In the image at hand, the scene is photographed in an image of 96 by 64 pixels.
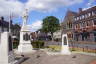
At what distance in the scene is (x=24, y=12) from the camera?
2561 cm

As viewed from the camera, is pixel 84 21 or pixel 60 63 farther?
pixel 84 21

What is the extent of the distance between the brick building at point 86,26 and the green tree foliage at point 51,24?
648 inches

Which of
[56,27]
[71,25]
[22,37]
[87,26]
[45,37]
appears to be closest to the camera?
[22,37]

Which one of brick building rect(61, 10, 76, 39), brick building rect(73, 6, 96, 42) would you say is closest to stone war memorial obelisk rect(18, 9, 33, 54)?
brick building rect(73, 6, 96, 42)

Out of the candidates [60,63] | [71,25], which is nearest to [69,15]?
[71,25]

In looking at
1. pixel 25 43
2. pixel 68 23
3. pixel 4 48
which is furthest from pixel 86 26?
pixel 4 48

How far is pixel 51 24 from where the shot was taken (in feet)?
241

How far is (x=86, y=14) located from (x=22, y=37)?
32.4 meters

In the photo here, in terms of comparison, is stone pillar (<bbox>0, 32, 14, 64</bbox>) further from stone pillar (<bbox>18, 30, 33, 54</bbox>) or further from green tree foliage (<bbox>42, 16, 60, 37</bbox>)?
green tree foliage (<bbox>42, 16, 60, 37</bbox>)

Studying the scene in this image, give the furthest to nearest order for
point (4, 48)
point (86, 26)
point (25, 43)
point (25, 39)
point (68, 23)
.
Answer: point (68, 23), point (86, 26), point (25, 39), point (25, 43), point (4, 48)

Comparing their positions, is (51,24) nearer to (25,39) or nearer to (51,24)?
(51,24)

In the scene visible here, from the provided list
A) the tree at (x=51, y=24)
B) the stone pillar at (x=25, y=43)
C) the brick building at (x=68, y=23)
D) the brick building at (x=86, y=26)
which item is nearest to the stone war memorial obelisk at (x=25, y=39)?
the stone pillar at (x=25, y=43)

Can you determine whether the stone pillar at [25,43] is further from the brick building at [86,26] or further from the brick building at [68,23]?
the brick building at [68,23]

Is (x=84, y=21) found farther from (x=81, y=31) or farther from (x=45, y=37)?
(x=45, y=37)
